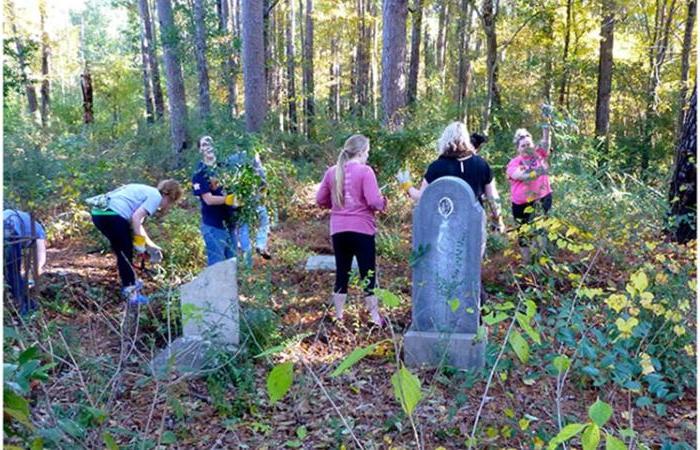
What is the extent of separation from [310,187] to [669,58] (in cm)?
1301

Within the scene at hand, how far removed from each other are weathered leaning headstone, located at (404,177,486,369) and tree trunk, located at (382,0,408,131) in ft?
20.7

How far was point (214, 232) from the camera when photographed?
652 centimetres

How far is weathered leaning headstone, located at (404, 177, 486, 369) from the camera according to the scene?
473cm

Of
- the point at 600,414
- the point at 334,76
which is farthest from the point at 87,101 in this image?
the point at 600,414

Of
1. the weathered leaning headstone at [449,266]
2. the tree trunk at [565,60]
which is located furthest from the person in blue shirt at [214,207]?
the tree trunk at [565,60]

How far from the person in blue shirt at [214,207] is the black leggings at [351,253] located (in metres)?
1.39

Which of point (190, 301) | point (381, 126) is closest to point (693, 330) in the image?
point (190, 301)

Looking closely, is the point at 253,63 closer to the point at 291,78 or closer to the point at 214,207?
the point at 214,207

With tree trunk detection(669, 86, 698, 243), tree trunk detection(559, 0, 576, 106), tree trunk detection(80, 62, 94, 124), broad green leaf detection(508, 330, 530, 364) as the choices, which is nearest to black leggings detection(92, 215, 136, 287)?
broad green leaf detection(508, 330, 530, 364)

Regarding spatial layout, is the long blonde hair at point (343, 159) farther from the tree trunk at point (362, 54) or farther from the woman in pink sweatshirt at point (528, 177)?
the tree trunk at point (362, 54)

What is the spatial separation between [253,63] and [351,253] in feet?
27.7

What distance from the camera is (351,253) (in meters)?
5.44

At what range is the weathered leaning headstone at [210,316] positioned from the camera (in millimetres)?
4586

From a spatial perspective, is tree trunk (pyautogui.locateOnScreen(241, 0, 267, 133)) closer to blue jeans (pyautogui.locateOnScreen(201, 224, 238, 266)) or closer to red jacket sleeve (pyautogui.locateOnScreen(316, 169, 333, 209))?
blue jeans (pyautogui.locateOnScreen(201, 224, 238, 266))
